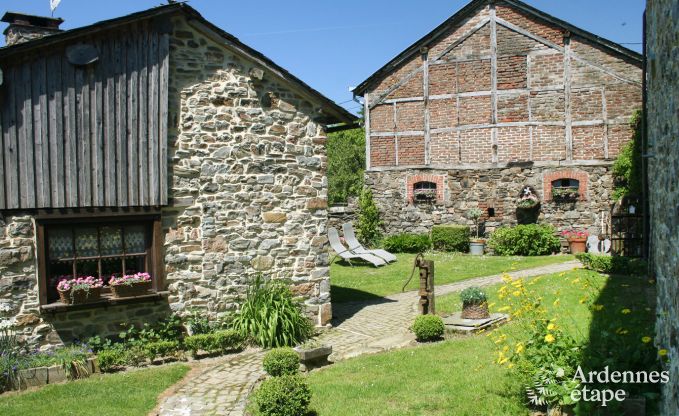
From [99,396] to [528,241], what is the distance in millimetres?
13519

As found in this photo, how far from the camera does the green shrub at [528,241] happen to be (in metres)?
16.9

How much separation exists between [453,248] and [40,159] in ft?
42.8

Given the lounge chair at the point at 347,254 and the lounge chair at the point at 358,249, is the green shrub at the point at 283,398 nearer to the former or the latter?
the lounge chair at the point at 347,254

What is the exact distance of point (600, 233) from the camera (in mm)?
16859

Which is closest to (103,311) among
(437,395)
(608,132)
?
(437,395)

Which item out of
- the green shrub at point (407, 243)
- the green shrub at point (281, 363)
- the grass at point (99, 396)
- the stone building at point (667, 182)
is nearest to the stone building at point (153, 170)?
the grass at point (99, 396)

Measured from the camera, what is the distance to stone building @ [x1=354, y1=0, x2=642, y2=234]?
16875mm

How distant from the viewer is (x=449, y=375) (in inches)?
258

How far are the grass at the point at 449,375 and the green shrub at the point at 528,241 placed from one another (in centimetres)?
795

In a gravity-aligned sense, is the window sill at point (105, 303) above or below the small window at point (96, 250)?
below

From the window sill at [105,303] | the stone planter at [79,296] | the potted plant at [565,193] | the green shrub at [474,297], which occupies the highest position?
the potted plant at [565,193]

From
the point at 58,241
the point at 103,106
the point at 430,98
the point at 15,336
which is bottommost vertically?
the point at 15,336

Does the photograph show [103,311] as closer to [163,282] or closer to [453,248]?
[163,282]

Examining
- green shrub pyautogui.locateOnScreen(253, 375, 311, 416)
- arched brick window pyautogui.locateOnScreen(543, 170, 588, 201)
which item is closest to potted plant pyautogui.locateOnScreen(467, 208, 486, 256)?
arched brick window pyautogui.locateOnScreen(543, 170, 588, 201)
